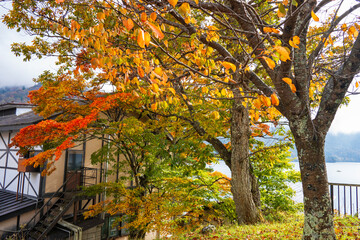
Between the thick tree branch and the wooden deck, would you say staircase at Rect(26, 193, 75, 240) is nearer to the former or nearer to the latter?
the wooden deck

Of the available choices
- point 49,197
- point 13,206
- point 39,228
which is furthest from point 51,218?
point 13,206

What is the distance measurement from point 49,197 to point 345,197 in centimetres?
1105

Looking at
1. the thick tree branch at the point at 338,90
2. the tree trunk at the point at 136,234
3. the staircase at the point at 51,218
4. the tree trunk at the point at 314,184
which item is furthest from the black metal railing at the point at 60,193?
the thick tree branch at the point at 338,90

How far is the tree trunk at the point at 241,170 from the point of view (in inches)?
251

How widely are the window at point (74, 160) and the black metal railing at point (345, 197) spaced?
1042 centimetres

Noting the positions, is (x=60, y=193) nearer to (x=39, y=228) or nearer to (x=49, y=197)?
(x=49, y=197)

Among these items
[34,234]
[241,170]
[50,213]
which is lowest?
[34,234]

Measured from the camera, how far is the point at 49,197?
10.0m

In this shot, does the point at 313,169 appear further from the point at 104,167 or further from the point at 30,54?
the point at 104,167

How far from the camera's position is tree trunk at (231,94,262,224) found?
6.39 metres

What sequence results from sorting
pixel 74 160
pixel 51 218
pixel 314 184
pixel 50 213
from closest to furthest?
pixel 314 184, pixel 51 218, pixel 50 213, pixel 74 160

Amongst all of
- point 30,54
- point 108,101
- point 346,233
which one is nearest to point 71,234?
point 108,101

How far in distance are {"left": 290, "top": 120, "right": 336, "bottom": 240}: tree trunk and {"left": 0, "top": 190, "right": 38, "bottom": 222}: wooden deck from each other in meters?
10.6

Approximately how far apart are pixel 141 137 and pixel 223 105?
320cm
